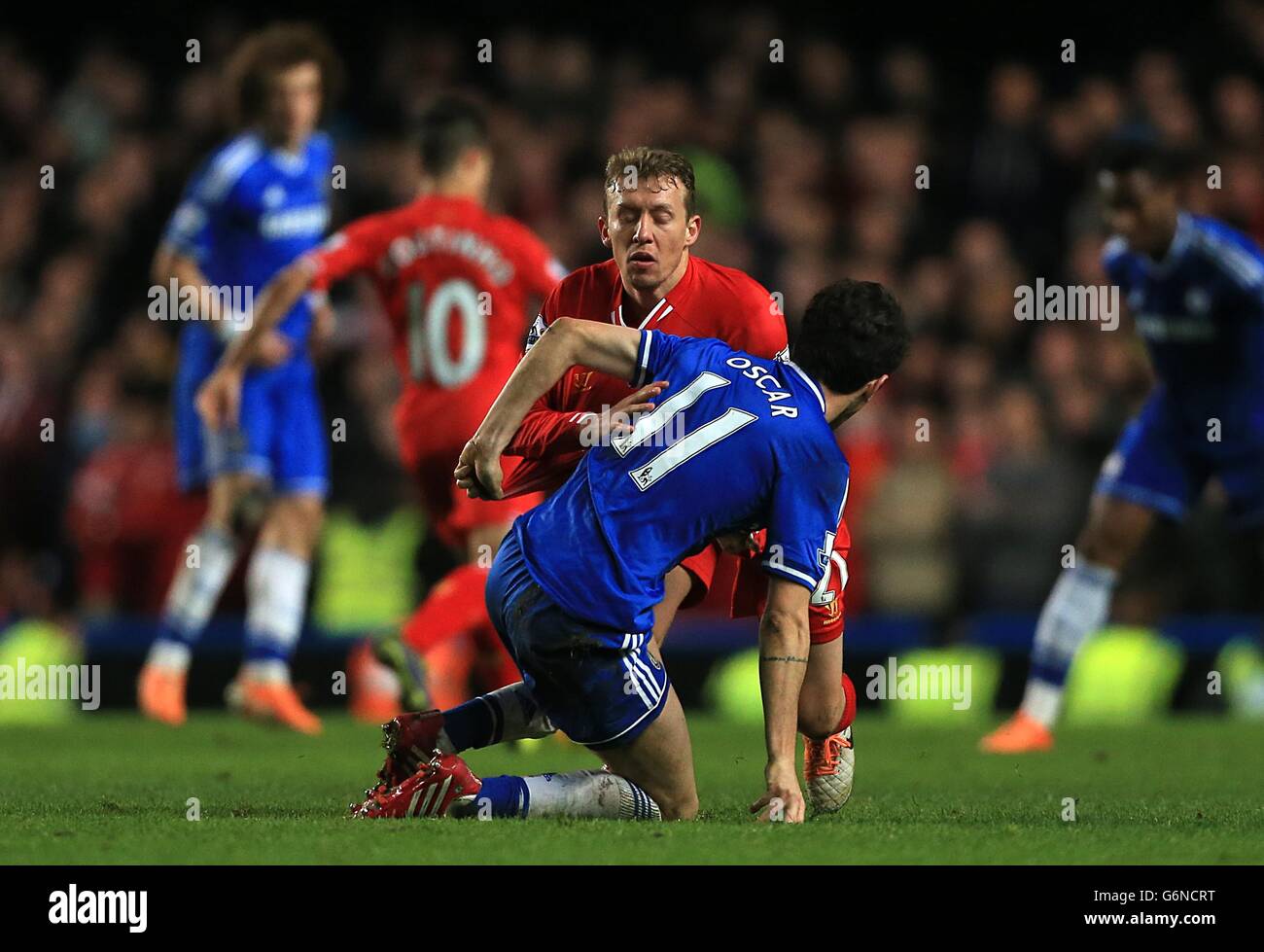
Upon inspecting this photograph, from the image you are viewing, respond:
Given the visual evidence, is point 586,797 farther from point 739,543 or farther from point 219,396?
point 219,396

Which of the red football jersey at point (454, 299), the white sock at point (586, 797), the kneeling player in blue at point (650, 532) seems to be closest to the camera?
the kneeling player in blue at point (650, 532)

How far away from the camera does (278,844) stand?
4289mm

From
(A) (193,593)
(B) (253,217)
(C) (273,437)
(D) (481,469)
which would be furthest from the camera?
(B) (253,217)

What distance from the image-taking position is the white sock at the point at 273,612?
338 inches

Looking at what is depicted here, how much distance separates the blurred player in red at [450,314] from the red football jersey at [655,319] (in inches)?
89.0

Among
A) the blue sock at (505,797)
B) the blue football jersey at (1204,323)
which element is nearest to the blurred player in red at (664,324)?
the blue sock at (505,797)

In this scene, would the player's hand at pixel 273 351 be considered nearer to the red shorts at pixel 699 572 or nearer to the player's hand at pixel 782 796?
the red shorts at pixel 699 572

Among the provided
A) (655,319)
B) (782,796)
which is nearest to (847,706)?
(782,796)

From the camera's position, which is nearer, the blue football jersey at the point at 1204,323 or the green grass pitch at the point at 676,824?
the green grass pitch at the point at 676,824

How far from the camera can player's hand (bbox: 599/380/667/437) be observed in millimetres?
4684

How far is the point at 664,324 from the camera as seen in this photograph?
5.50 metres

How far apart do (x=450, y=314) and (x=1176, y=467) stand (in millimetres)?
2976

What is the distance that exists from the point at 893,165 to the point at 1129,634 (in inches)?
171

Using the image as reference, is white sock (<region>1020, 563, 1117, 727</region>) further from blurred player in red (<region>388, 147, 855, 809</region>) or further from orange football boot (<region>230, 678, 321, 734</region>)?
orange football boot (<region>230, 678, 321, 734</region>)
